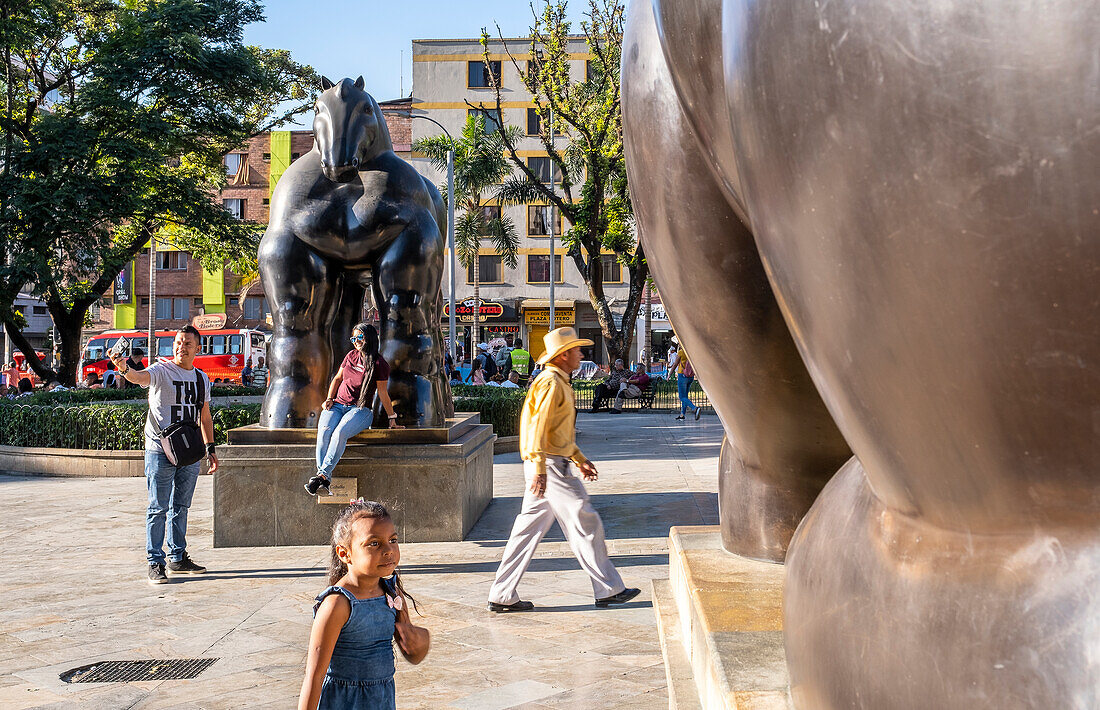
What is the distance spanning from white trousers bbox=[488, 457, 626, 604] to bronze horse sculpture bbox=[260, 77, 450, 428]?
237cm

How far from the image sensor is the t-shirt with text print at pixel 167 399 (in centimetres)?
639

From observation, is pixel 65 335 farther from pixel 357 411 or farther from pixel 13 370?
pixel 357 411

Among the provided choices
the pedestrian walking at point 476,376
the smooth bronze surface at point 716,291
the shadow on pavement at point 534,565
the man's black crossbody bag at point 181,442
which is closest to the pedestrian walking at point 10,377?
the pedestrian walking at point 476,376

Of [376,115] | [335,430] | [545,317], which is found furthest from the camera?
[545,317]

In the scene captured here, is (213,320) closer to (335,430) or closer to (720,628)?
(335,430)

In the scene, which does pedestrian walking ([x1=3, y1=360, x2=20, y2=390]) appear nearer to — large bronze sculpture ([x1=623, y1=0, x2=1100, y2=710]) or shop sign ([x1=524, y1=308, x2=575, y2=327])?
shop sign ([x1=524, y1=308, x2=575, y2=327])

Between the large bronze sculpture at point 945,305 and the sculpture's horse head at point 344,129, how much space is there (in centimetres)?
658

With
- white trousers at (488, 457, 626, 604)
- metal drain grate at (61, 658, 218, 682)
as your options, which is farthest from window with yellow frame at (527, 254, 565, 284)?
metal drain grate at (61, 658, 218, 682)

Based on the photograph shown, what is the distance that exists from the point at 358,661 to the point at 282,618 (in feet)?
10.5

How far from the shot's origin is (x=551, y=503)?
5398mm

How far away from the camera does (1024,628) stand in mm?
810

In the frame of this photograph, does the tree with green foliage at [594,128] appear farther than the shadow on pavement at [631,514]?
Yes

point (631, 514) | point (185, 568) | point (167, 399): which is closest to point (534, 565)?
point (631, 514)

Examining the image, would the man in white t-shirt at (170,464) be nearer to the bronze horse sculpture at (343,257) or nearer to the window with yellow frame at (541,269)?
the bronze horse sculpture at (343,257)
